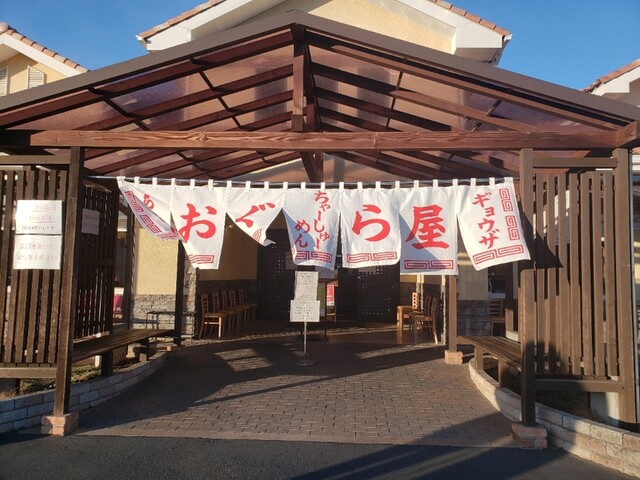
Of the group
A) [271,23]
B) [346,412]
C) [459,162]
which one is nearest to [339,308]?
[459,162]

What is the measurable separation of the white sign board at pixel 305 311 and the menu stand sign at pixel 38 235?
12.8 feet

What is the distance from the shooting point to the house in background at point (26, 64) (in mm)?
12266

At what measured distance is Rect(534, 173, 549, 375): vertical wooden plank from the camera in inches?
202

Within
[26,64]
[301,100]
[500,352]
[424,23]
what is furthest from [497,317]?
[26,64]

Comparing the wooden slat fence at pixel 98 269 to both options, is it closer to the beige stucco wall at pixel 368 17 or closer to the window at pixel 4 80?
the beige stucco wall at pixel 368 17

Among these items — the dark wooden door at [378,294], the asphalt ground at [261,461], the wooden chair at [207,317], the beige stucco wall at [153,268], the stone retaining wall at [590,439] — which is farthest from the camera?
the dark wooden door at [378,294]

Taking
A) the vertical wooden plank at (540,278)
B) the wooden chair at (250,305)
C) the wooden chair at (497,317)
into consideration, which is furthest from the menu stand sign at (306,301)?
the wooden chair at (250,305)

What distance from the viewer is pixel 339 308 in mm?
14219

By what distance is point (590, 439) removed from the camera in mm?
4469

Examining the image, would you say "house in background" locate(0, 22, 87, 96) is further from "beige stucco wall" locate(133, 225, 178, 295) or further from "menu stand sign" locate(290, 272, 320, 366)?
"menu stand sign" locate(290, 272, 320, 366)

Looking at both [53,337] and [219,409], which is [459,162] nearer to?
[219,409]

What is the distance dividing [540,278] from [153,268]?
8254mm

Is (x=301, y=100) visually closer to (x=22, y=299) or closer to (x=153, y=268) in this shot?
(x=22, y=299)

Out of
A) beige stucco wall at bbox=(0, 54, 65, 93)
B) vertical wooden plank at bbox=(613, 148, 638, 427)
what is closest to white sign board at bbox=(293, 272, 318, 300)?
vertical wooden plank at bbox=(613, 148, 638, 427)
